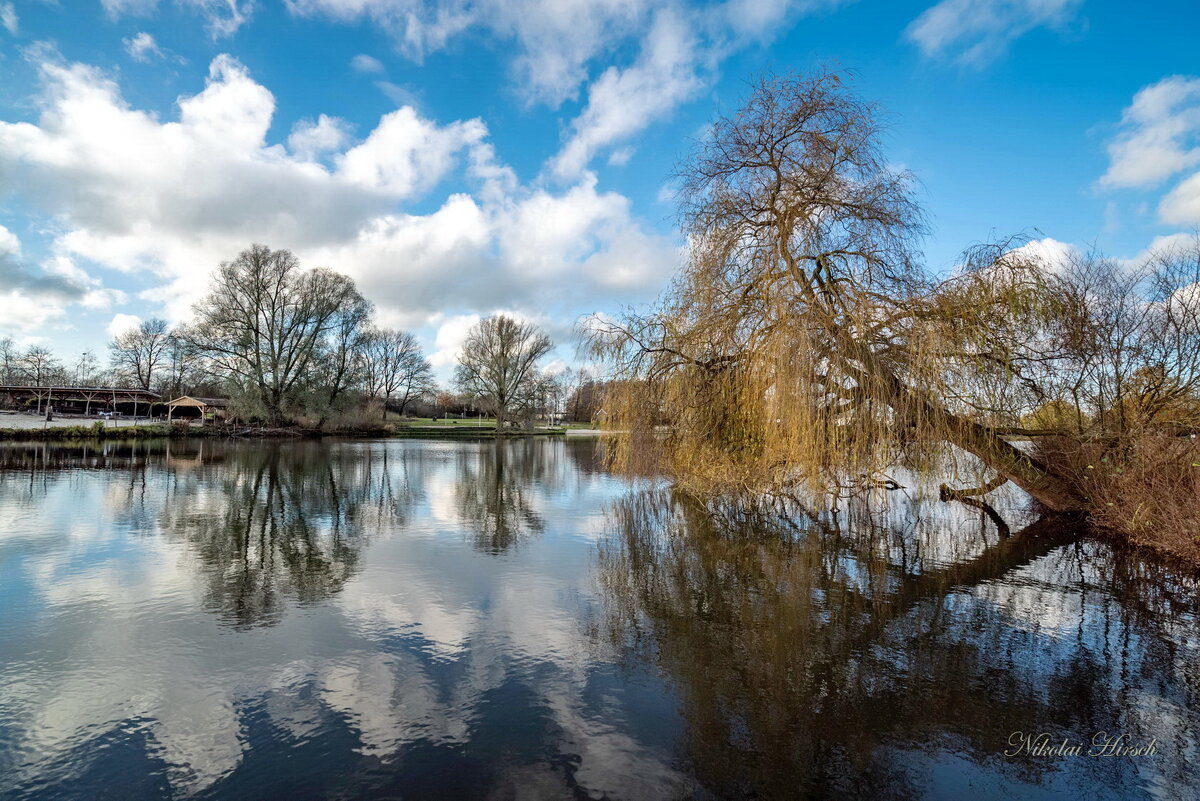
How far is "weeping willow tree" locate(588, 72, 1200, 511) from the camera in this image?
8.45 m

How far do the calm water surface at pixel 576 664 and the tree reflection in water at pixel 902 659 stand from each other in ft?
0.10

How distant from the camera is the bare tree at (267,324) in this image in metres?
39.9

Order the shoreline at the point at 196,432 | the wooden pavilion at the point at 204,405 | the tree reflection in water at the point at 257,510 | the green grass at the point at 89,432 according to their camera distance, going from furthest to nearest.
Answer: the wooden pavilion at the point at 204,405
the shoreline at the point at 196,432
the green grass at the point at 89,432
the tree reflection in water at the point at 257,510

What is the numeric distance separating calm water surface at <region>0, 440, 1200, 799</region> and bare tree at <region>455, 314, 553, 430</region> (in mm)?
41850

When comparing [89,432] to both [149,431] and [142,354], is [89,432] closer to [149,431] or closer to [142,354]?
[149,431]

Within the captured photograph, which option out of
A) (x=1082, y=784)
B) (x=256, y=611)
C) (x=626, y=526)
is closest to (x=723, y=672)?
(x=1082, y=784)

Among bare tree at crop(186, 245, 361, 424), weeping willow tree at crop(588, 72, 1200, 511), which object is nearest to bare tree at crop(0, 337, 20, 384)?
bare tree at crop(186, 245, 361, 424)

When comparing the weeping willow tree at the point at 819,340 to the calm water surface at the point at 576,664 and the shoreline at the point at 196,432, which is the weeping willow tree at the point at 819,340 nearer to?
the calm water surface at the point at 576,664

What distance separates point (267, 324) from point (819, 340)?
42824 millimetres

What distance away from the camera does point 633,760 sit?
147 inches

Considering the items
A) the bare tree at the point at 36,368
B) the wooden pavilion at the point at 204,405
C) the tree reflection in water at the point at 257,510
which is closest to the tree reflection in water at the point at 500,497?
the tree reflection in water at the point at 257,510

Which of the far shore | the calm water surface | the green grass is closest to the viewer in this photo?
the calm water surface

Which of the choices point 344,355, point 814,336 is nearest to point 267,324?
point 344,355

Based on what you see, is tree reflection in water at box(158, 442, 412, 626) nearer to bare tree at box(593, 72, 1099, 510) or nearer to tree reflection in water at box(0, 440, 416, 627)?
tree reflection in water at box(0, 440, 416, 627)
